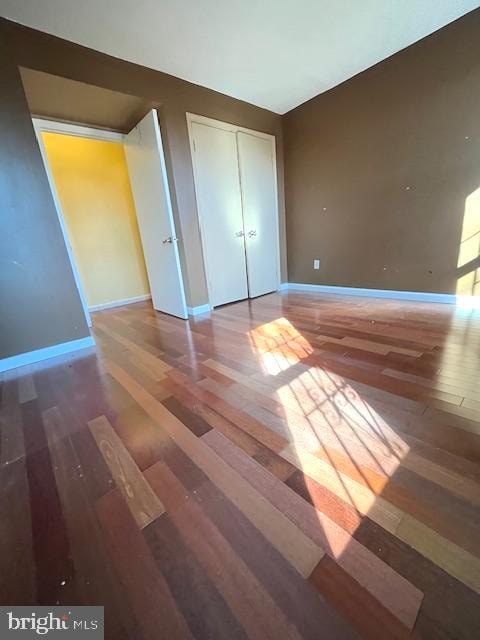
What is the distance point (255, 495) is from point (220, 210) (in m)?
3.10

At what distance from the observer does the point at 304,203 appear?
3768 millimetres

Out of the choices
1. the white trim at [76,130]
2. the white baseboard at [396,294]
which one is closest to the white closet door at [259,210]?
the white baseboard at [396,294]

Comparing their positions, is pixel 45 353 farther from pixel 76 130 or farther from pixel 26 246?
pixel 76 130

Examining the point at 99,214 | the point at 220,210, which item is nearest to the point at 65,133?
the point at 99,214

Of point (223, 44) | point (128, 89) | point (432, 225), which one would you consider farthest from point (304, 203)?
point (128, 89)

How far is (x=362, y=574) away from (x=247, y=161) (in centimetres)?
389

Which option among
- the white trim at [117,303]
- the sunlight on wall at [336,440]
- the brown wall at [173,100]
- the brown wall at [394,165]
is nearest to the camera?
the sunlight on wall at [336,440]

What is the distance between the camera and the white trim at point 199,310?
3189 mm

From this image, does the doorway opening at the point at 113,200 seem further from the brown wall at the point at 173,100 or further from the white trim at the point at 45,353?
the white trim at the point at 45,353

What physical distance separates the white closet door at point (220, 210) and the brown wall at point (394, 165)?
42.2 inches

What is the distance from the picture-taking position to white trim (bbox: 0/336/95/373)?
2105mm

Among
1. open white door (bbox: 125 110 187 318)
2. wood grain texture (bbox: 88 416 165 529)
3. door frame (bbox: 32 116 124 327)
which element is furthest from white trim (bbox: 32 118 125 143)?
wood grain texture (bbox: 88 416 165 529)

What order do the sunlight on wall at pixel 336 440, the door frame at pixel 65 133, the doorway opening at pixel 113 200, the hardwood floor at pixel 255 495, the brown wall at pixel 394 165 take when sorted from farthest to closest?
the doorway opening at pixel 113 200
the door frame at pixel 65 133
the brown wall at pixel 394 165
the sunlight on wall at pixel 336 440
the hardwood floor at pixel 255 495

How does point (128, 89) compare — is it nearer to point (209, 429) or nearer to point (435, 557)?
point (209, 429)
